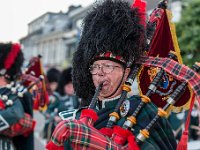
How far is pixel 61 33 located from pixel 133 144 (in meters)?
46.9

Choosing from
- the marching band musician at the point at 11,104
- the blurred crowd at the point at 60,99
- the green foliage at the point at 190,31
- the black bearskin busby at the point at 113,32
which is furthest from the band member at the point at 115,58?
the green foliage at the point at 190,31

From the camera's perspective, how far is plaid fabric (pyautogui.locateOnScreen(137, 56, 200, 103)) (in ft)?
7.08

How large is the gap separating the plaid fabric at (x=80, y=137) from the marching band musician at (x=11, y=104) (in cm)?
203

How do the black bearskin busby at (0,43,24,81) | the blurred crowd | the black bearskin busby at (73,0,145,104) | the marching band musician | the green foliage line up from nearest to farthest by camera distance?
1. the black bearskin busby at (73,0,145,104)
2. the marching band musician
3. the black bearskin busby at (0,43,24,81)
4. the blurred crowd
5. the green foliage

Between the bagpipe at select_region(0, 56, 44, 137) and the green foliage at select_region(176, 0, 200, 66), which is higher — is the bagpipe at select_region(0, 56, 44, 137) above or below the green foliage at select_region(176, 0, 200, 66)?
below

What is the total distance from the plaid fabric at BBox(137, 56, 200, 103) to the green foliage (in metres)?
16.9

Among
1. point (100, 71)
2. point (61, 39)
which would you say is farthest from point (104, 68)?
point (61, 39)

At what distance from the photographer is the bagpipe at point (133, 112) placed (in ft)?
7.10

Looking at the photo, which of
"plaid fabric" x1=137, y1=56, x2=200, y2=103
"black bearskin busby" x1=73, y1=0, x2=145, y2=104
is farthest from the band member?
"plaid fabric" x1=137, y1=56, x2=200, y2=103

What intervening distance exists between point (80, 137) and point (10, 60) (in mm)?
2753

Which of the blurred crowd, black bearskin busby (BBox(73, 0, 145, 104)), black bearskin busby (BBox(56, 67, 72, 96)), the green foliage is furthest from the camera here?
the green foliage

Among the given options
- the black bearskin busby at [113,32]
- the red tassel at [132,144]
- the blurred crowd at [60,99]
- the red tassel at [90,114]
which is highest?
the black bearskin busby at [113,32]

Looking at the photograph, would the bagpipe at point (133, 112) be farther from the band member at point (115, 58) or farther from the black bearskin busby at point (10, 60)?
the black bearskin busby at point (10, 60)

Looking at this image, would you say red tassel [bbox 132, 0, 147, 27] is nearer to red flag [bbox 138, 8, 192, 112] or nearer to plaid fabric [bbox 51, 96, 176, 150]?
red flag [bbox 138, 8, 192, 112]
